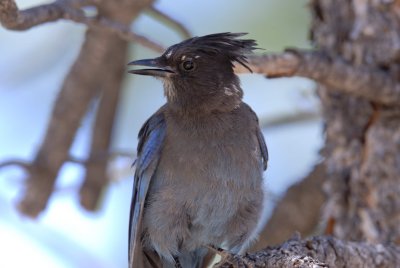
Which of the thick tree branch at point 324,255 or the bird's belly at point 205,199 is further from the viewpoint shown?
the bird's belly at point 205,199

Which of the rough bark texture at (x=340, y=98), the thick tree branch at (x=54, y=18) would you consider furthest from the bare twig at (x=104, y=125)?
the thick tree branch at (x=54, y=18)

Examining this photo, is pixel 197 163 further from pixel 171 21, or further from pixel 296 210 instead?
pixel 296 210

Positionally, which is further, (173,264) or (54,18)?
(173,264)

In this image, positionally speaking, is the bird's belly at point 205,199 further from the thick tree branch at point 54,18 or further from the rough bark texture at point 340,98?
the thick tree branch at point 54,18

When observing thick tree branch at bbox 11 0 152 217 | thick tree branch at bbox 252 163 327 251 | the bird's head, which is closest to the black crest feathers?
the bird's head

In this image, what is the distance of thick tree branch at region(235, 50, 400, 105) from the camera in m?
5.11

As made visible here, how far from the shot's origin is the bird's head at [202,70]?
5426 millimetres

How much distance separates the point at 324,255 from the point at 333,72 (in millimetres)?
1326

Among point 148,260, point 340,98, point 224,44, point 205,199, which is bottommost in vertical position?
point 148,260

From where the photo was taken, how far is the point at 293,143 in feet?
29.4

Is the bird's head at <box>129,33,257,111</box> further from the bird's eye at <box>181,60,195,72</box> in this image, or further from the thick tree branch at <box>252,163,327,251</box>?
the thick tree branch at <box>252,163,327,251</box>

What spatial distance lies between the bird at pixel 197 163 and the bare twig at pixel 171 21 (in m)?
0.33

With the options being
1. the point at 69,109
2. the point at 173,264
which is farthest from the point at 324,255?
the point at 69,109

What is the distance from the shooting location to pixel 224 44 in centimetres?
545
